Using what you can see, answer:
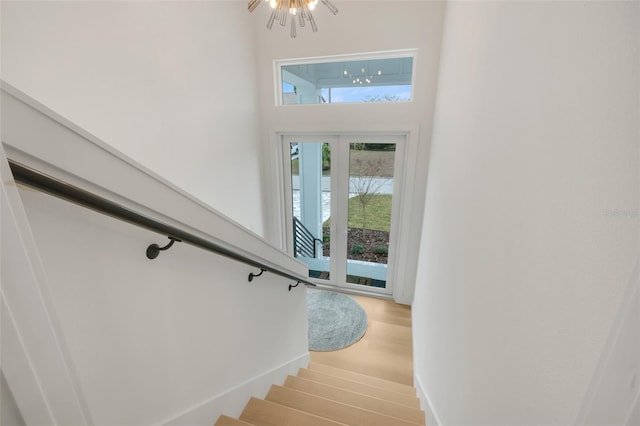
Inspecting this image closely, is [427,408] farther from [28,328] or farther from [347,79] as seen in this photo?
[347,79]

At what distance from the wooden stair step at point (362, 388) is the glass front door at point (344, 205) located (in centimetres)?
175

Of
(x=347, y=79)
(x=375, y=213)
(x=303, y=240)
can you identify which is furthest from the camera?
(x=303, y=240)

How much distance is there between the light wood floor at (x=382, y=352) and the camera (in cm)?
262

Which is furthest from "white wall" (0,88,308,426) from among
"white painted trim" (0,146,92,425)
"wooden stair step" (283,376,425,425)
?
"wooden stair step" (283,376,425,425)

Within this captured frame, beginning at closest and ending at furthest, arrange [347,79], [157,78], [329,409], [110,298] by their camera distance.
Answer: [110,298]
[329,409]
[157,78]
[347,79]

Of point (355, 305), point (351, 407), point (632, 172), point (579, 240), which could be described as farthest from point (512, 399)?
point (355, 305)

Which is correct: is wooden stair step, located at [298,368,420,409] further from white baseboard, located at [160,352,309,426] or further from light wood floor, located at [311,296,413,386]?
light wood floor, located at [311,296,413,386]

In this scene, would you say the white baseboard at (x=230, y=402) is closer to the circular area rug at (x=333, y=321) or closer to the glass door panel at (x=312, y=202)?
the circular area rug at (x=333, y=321)

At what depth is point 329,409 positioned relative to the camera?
1688 millimetres

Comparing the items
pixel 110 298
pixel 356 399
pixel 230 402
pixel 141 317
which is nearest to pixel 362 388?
pixel 356 399

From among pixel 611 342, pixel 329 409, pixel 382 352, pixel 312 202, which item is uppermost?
pixel 611 342

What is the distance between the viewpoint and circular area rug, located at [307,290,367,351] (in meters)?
3.06

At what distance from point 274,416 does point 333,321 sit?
2.00 meters

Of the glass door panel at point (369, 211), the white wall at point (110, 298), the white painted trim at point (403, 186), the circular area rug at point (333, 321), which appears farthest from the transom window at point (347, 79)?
the circular area rug at point (333, 321)
